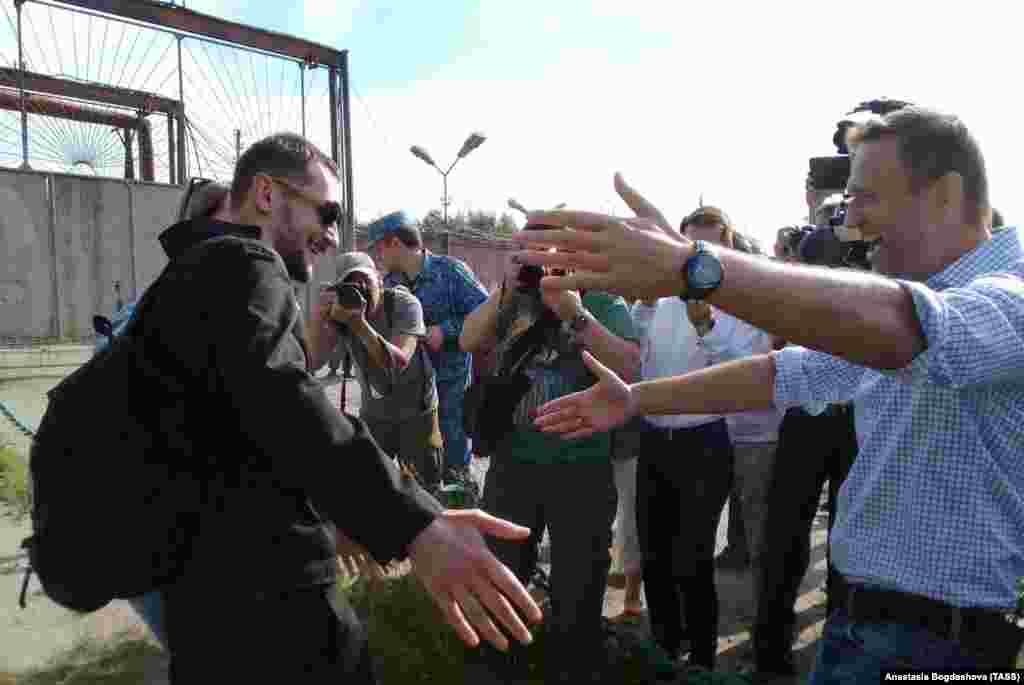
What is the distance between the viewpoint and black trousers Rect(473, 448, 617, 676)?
3.03 meters

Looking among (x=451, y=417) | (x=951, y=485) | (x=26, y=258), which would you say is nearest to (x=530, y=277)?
(x=951, y=485)

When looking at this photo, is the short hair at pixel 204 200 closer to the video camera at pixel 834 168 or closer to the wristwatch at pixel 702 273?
the wristwatch at pixel 702 273

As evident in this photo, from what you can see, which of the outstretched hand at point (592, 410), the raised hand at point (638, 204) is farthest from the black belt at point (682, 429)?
the raised hand at point (638, 204)

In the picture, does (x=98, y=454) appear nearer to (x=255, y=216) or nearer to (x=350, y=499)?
(x=350, y=499)

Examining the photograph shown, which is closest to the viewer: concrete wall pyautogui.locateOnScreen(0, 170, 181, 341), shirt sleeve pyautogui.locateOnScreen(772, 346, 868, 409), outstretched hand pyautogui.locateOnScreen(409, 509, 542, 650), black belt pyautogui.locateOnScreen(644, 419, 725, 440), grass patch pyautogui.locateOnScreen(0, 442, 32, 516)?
outstretched hand pyautogui.locateOnScreen(409, 509, 542, 650)

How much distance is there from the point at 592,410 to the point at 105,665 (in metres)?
2.80

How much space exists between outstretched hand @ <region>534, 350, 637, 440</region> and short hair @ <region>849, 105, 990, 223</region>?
2.87ft

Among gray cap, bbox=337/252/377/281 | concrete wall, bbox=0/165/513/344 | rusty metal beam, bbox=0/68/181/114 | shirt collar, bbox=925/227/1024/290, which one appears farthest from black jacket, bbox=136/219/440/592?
rusty metal beam, bbox=0/68/181/114

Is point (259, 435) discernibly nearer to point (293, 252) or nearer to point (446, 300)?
point (293, 252)

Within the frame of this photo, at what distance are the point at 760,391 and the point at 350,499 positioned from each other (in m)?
1.11

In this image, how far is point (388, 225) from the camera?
4.48 m

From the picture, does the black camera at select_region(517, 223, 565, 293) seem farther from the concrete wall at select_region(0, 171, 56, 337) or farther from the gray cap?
the concrete wall at select_region(0, 171, 56, 337)

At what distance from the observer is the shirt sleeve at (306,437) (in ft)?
4.82

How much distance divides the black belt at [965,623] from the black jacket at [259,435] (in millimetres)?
1003
